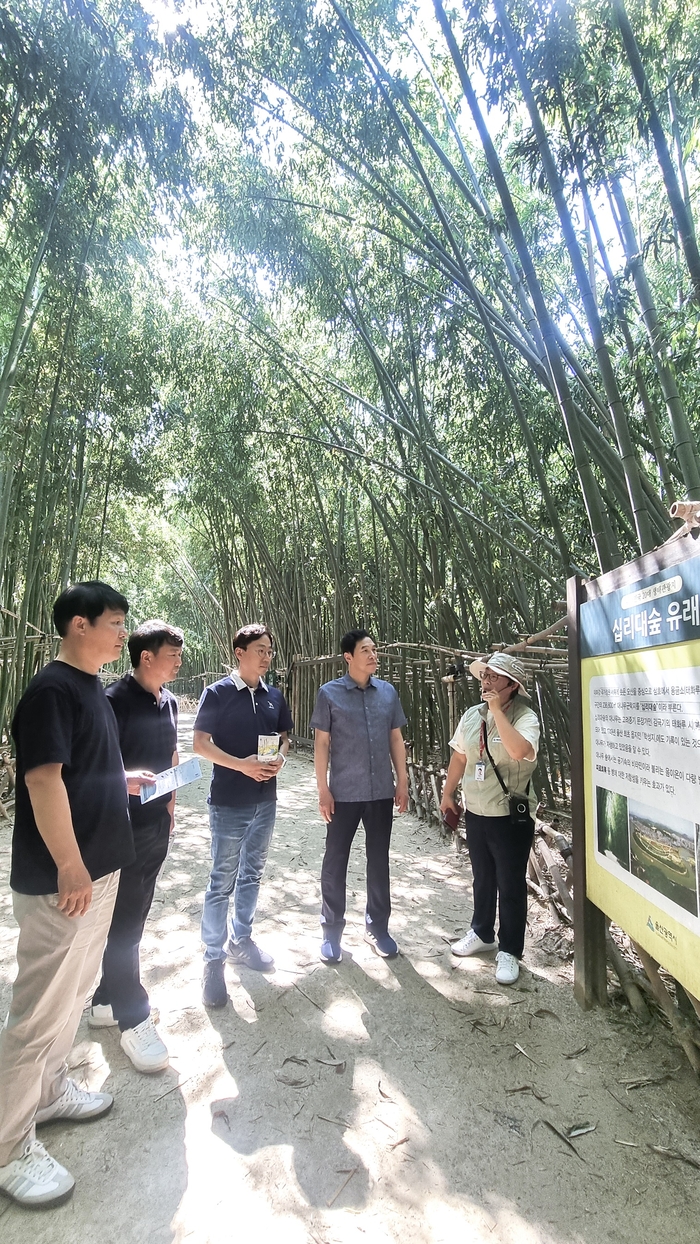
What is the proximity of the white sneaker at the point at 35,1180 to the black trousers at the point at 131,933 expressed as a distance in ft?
1.61

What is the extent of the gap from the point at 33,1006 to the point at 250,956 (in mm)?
1232

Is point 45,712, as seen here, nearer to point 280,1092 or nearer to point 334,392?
point 280,1092

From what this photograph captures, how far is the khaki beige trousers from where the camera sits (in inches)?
53.4

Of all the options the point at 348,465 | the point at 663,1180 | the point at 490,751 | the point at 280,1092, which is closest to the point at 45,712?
the point at 280,1092

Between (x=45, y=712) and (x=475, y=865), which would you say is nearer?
(x=45, y=712)

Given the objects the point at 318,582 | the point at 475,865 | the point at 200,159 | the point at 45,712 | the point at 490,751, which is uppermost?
the point at 200,159

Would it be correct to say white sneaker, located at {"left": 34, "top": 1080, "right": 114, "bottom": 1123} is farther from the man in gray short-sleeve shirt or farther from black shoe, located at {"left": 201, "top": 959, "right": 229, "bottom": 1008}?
the man in gray short-sleeve shirt

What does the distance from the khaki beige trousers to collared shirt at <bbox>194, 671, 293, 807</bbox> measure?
862mm

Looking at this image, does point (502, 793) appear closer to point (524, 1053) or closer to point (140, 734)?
point (524, 1053)

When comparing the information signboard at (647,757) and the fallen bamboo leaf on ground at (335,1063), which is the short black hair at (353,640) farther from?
the fallen bamboo leaf on ground at (335,1063)

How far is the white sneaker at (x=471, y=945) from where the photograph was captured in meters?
2.56

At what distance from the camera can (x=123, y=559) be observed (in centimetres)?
1144

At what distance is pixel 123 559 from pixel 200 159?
8159 mm

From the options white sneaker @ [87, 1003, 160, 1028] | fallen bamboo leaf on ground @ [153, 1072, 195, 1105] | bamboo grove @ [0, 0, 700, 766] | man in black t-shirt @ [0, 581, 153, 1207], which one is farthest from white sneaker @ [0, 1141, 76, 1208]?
bamboo grove @ [0, 0, 700, 766]
